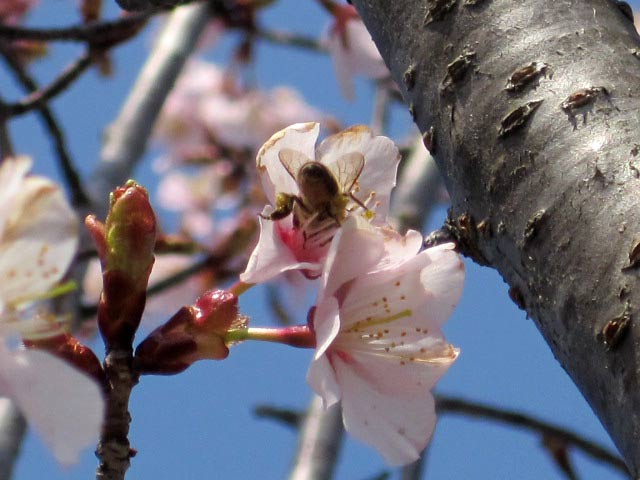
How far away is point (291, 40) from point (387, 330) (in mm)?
2573

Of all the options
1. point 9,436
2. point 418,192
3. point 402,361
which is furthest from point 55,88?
point 402,361

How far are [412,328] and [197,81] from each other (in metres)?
4.32

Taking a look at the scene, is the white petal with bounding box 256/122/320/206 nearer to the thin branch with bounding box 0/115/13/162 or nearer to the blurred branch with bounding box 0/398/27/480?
the blurred branch with bounding box 0/398/27/480

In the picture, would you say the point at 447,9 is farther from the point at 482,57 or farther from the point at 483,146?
the point at 483,146

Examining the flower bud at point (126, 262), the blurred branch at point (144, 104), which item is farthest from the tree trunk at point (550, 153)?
the blurred branch at point (144, 104)

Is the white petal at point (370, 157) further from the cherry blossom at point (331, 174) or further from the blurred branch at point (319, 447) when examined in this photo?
the blurred branch at point (319, 447)

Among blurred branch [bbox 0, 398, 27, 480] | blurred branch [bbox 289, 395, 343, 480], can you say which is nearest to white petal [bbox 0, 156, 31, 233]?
blurred branch [bbox 0, 398, 27, 480]

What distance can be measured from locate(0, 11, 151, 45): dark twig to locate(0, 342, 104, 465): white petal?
1.71 metres

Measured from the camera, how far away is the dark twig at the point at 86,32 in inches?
94.9

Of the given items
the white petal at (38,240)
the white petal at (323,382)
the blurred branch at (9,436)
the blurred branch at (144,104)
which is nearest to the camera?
the white petal at (38,240)

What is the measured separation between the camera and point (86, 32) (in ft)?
8.19

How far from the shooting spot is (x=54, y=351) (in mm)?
1016

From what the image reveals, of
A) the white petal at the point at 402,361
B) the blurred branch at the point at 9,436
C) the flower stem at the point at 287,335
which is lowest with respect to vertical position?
the blurred branch at the point at 9,436

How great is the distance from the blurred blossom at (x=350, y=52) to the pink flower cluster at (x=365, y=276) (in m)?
1.29
